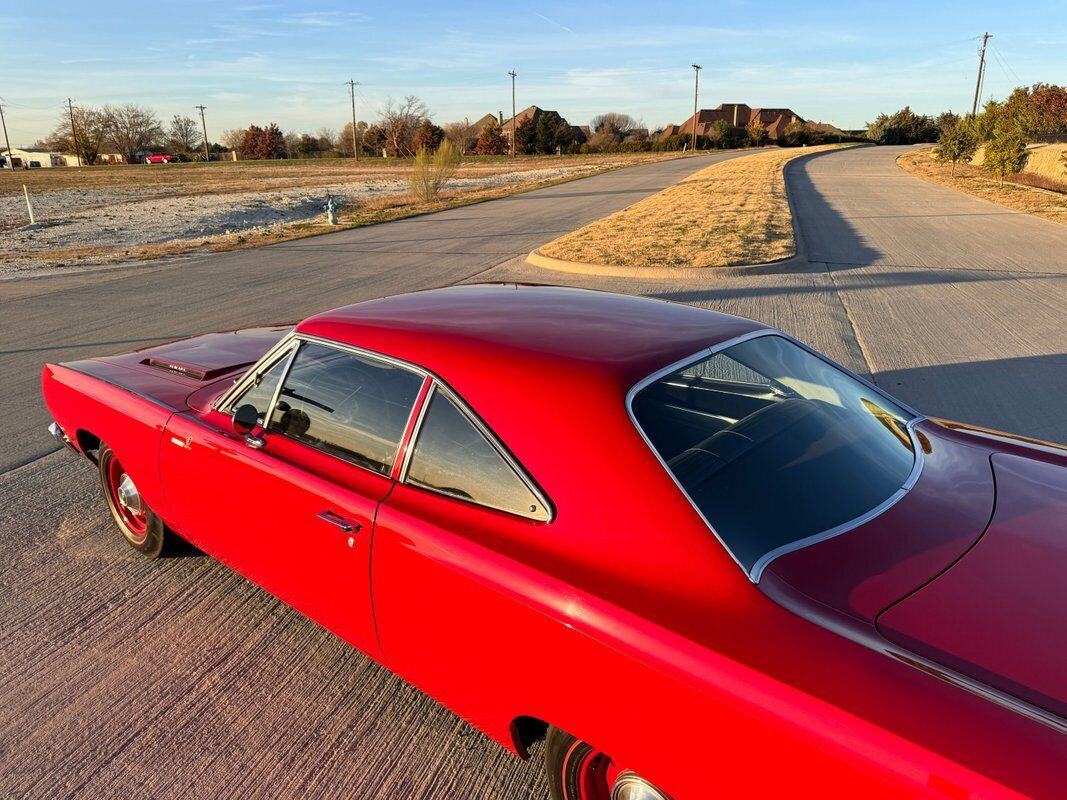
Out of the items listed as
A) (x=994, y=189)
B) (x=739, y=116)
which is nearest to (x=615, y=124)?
(x=739, y=116)

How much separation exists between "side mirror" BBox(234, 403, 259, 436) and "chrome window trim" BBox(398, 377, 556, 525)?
794 millimetres

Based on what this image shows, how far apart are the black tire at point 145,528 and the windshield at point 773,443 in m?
2.67

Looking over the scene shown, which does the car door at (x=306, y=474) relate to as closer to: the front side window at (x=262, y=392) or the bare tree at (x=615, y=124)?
the front side window at (x=262, y=392)

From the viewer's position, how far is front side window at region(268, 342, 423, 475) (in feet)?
8.05

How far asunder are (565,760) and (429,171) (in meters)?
26.1

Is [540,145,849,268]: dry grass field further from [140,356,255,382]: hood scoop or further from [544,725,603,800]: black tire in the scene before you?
[544,725,603,800]: black tire

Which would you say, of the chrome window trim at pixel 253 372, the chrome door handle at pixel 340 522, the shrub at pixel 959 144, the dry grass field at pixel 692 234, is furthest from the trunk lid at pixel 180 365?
the shrub at pixel 959 144

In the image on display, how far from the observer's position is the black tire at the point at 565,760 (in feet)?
6.35

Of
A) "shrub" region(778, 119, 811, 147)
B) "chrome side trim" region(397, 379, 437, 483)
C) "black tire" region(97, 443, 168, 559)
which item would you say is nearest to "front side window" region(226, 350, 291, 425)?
"chrome side trim" region(397, 379, 437, 483)

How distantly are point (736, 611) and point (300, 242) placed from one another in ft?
55.4

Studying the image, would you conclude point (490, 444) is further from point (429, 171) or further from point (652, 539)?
point (429, 171)

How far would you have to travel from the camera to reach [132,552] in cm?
379

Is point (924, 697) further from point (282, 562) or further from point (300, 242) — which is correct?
point (300, 242)

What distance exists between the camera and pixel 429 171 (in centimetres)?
2608
